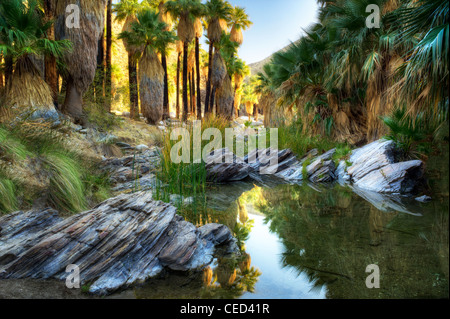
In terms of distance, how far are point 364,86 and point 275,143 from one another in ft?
13.2

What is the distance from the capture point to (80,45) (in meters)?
10.3

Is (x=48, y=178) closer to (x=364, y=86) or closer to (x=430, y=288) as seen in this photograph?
(x=430, y=288)

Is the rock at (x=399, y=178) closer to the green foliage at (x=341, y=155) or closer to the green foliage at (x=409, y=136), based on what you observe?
the green foliage at (x=409, y=136)

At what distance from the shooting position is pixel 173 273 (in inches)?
106

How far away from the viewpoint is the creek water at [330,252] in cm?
227

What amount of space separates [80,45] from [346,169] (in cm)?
978

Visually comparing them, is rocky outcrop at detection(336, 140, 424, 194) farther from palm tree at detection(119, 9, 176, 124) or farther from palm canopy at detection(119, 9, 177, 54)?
palm canopy at detection(119, 9, 177, 54)

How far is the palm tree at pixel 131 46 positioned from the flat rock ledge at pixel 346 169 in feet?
32.8

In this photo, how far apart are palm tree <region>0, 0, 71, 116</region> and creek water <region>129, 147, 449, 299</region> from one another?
6251mm

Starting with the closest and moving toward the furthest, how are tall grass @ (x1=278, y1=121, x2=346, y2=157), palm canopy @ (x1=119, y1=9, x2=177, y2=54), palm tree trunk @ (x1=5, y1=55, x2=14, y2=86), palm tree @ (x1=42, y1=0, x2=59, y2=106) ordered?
palm tree trunk @ (x1=5, y1=55, x2=14, y2=86)
palm tree @ (x1=42, y1=0, x2=59, y2=106)
tall grass @ (x1=278, y1=121, x2=346, y2=157)
palm canopy @ (x1=119, y1=9, x2=177, y2=54)

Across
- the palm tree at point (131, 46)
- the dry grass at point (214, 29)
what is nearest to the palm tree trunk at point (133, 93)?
the palm tree at point (131, 46)

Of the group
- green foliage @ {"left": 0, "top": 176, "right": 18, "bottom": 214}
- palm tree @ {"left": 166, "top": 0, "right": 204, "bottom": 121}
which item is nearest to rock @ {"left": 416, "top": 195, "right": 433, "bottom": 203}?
green foliage @ {"left": 0, "top": 176, "right": 18, "bottom": 214}

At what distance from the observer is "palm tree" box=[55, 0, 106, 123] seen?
33.4 ft

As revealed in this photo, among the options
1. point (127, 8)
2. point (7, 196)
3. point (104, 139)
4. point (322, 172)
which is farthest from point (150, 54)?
point (7, 196)
